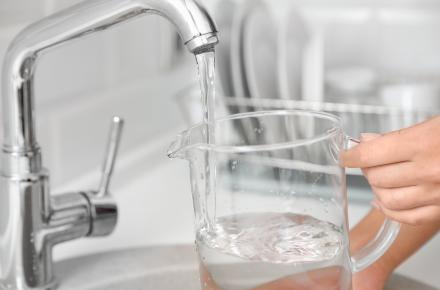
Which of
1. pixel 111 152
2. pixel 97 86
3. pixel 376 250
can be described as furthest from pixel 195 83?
pixel 376 250

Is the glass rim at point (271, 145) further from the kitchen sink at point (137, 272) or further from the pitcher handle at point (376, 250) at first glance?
the kitchen sink at point (137, 272)

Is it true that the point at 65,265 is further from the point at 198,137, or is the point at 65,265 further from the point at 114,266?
the point at 198,137

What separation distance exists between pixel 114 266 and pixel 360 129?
A: 42cm

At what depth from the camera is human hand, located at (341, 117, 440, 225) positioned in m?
0.53

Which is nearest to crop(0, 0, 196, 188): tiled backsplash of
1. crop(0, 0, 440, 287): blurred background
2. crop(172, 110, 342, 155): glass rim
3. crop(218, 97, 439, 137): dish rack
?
crop(0, 0, 440, 287): blurred background

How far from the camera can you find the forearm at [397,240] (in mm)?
716

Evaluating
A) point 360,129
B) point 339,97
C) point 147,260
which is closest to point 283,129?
point 147,260

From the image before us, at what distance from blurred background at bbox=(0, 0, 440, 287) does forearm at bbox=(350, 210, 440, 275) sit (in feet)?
0.19

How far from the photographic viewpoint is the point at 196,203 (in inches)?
21.2

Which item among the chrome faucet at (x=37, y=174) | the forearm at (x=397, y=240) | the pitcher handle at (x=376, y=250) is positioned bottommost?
the forearm at (x=397, y=240)

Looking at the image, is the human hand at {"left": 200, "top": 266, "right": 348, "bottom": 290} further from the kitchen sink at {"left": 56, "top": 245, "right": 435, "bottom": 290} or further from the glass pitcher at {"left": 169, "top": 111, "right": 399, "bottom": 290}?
the kitchen sink at {"left": 56, "top": 245, "right": 435, "bottom": 290}

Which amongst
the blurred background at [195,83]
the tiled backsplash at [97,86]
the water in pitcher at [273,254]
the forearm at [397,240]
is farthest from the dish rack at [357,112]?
the water in pitcher at [273,254]

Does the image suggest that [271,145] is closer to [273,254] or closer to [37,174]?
[273,254]

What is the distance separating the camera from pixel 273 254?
1.66ft
